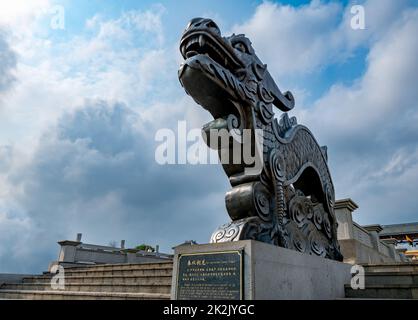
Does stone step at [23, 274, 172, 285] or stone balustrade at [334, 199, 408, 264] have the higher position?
stone balustrade at [334, 199, 408, 264]

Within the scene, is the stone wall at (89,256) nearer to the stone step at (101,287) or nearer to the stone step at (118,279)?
the stone step at (101,287)

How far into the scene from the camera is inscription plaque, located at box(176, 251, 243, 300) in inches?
137

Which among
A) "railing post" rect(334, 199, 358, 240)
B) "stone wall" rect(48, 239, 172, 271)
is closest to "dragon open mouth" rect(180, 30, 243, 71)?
"railing post" rect(334, 199, 358, 240)

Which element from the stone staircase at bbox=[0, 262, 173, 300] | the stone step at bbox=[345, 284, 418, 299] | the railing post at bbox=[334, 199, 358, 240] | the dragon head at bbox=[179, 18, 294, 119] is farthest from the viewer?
the railing post at bbox=[334, 199, 358, 240]

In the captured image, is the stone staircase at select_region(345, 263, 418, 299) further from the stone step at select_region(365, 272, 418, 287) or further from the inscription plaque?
the inscription plaque

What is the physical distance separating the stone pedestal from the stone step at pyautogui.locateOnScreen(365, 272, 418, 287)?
1487 mm

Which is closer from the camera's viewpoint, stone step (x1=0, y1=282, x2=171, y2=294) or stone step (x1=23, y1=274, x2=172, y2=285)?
stone step (x1=0, y1=282, x2=171, y2=294)

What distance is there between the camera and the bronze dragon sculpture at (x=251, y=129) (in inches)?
169

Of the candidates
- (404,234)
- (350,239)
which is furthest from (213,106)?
(404,234)

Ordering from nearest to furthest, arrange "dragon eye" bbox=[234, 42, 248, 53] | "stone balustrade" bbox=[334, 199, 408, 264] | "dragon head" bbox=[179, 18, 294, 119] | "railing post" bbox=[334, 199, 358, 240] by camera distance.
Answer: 1. "dragon head" bbox=[179, 18, 294, 119]
2. "dragon eye" bbox=[234, 42, 248, 53]
3. "stone balustrade" bbox=[334, 199, 408, 264]
4. "railing post" bbox=[334, 199, 358, 240]

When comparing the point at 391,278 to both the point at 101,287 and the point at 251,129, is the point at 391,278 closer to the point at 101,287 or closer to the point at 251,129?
the point at 251,129

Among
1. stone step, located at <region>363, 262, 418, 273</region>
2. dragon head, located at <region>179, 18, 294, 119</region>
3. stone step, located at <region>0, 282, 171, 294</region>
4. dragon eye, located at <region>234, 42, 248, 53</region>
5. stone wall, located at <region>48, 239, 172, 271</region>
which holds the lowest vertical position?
stone step, located at <region>0, 282, 171, 294</region>
